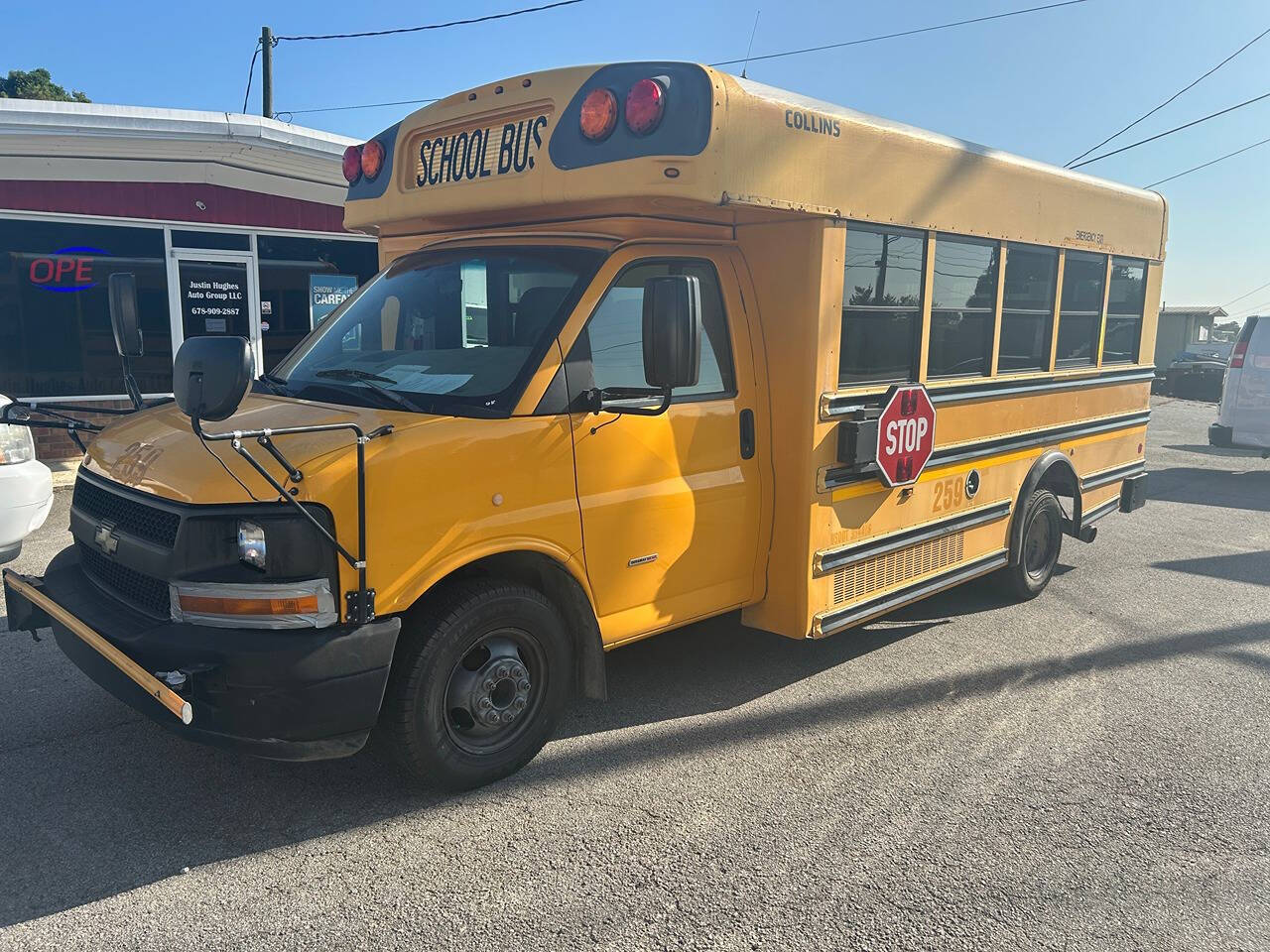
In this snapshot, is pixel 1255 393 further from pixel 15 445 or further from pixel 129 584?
pixel 15 445

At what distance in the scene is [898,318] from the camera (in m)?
4.93

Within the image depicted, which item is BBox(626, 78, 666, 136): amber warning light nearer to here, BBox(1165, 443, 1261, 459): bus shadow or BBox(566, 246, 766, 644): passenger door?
BBox(566, 246, 766, 644): passenger door

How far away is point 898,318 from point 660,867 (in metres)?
3.01

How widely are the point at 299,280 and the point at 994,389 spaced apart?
9171 millimetres

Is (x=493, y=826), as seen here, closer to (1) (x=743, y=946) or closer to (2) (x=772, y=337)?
(1) (x=743, y=946)

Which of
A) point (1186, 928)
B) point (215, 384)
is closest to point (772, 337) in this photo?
point (215, 384)

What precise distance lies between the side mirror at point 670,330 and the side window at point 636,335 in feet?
0.46

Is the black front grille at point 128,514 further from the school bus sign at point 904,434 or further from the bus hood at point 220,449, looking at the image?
the school bus sign at point 904,434

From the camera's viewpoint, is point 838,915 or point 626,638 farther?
point 626,638

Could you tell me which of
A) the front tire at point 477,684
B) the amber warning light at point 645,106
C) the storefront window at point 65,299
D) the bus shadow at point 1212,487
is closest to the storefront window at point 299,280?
the storefront window at point 65,299

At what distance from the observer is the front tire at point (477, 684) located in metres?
3.42

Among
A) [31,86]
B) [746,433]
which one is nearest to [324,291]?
[746,433]

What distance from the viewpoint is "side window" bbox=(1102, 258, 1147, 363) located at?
6828 mm

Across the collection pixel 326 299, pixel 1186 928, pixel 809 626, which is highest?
pixel 326 299
